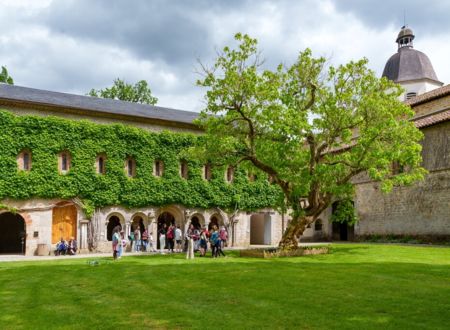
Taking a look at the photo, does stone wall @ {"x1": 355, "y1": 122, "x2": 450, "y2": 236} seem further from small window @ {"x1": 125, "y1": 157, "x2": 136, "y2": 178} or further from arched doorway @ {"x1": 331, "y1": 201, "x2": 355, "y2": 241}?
small window @ {"x1": 125, "y1": 157, "x2": 136, "y2": 178}

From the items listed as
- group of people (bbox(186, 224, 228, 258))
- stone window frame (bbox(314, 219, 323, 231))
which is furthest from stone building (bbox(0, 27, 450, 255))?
group of people (bbox(186, 224, 228, 258))

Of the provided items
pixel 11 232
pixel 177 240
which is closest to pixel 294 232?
pixel 177 240

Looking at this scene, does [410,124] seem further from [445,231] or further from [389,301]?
[389,301]

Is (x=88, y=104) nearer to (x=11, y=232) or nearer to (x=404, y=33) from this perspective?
(x=11, y=232)

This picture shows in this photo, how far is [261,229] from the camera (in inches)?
1423

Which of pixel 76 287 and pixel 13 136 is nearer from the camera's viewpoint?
pixel 76 287

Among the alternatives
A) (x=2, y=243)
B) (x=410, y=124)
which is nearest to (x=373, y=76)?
(x=410, y=124)

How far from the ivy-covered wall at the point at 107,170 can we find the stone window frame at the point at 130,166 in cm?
37

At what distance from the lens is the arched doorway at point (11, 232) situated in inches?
1235

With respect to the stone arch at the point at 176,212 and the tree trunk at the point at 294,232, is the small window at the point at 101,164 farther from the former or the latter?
the tree trunk at the point at 294,232

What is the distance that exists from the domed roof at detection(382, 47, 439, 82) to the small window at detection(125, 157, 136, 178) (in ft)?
109

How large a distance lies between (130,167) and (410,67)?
34786 millimetres

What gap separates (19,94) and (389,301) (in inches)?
959

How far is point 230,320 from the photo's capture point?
8.18m
